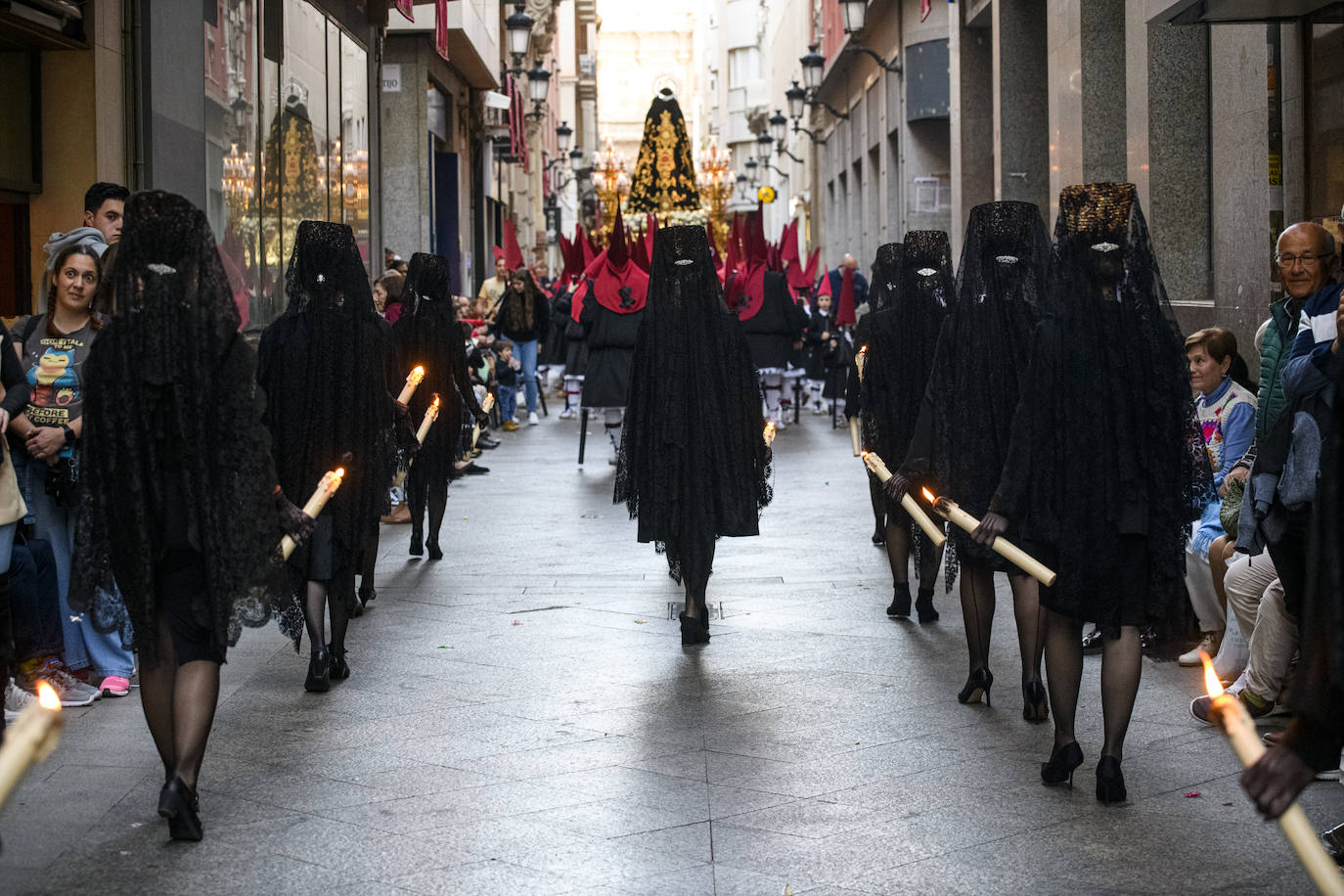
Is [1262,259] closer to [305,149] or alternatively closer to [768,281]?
[768,281]

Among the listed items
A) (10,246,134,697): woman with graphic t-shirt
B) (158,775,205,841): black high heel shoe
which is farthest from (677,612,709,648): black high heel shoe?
(158,775,205,841): black high heel shoe

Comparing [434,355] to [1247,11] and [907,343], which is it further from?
[1247,11]

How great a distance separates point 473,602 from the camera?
362 inches

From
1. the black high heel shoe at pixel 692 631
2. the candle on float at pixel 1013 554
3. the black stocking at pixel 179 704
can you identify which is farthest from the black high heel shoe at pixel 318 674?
the candle on float at pixel 1013 554

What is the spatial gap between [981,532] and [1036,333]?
0.67 meters

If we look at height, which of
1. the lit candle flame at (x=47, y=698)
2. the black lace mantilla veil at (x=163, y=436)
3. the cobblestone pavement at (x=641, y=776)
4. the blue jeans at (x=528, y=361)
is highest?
the blue jeans at (x=528, y=361)

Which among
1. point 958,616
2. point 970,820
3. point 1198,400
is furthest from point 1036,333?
point 958,616

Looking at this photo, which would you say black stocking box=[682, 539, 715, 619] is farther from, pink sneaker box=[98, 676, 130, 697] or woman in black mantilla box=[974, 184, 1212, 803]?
woman in black mantilla box=[974, 184, 1212, 803]

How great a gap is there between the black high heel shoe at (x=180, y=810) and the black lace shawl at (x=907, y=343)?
14.6 feet

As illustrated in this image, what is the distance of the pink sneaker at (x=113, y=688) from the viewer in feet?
22.8

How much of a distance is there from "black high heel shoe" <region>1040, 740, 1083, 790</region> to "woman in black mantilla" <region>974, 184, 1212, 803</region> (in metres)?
0.13

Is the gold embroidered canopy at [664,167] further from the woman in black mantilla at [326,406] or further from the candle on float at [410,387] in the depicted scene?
the woman in black mantilla at [326,406]

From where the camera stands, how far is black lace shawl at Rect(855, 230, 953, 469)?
27.7ft

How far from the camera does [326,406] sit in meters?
7.09
